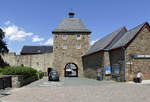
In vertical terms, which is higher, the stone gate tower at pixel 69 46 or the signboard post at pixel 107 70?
the stone gate tower at pixel 69 46

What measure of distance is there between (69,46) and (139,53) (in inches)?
685

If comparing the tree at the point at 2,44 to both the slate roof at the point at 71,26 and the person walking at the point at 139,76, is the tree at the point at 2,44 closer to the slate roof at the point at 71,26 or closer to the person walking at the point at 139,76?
the slate roof at the point at 71,26

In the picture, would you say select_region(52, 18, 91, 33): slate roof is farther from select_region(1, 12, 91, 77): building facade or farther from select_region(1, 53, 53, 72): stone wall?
select_region(1, 53, 53, 72): stone wall

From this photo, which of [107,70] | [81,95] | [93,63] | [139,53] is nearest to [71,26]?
[93,63]

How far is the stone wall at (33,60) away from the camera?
34.7m

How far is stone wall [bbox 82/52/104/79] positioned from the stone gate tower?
1.83m

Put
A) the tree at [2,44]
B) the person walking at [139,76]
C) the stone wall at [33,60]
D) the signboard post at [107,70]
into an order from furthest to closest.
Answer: the tree at [2,44]
the stone wall at [33,60]
the signboard post at [107,70]
the person walking at [139,76]

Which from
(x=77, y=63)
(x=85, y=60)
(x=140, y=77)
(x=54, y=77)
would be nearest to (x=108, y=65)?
(x=140, y=77)

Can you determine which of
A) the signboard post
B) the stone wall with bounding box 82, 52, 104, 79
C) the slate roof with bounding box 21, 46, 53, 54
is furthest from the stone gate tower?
the slate roof with bounding box 21, 46, 53, 54

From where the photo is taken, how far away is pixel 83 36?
3447 cm

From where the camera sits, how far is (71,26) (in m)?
35.4

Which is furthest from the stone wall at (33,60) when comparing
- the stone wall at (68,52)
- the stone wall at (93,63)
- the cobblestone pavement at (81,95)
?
the cobblestone pavement at (81,95)

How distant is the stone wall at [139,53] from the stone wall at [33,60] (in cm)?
1917

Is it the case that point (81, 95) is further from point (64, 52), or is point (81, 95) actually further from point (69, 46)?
point (69, 46)
